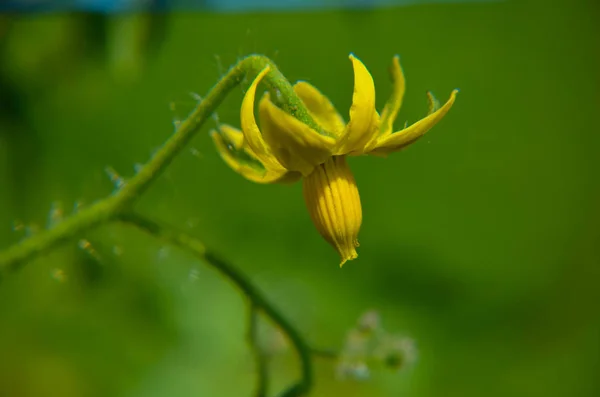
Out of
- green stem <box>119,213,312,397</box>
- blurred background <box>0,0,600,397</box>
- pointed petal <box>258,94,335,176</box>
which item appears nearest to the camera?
pointed petal <box>258,94,335,176</box>

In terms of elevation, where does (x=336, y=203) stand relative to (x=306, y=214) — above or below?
below

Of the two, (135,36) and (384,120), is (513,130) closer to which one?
(135,36)

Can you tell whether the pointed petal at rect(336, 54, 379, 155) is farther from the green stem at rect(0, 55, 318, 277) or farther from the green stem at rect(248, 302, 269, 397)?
the green stem at rect(248, 302, 269, 397)

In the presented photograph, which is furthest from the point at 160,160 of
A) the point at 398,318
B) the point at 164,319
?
the point at 398,318

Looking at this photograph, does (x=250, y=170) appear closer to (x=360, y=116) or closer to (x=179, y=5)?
(x=360, y=116)

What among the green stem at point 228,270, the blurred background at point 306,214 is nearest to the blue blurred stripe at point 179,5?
the blurred background at point 306,214

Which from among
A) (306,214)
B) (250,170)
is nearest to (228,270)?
(250,170)

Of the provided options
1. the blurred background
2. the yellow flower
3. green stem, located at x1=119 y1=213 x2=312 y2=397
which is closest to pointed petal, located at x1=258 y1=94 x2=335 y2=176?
the yellow flower
